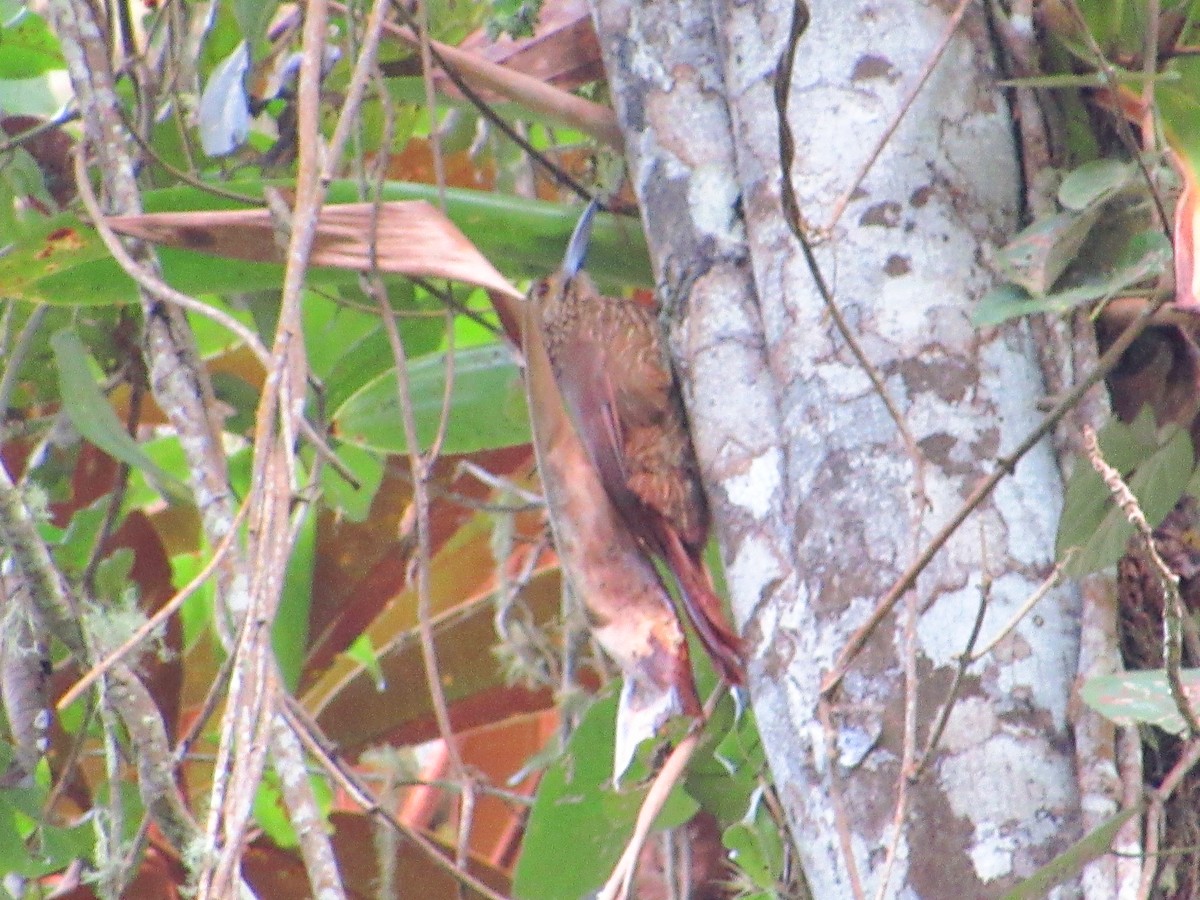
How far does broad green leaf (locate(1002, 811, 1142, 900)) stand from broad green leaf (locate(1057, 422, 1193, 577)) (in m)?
0.15

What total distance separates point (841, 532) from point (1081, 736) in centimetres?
19

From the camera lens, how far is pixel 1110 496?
0.85 metres

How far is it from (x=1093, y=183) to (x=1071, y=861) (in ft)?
1.46

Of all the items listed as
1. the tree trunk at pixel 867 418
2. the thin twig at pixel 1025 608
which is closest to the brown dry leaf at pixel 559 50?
the tree trunk at pixel 867 418

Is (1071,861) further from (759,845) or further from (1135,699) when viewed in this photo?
(759,845)

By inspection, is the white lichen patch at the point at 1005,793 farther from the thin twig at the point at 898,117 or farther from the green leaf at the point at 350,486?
the green leaf at the point at 350,486

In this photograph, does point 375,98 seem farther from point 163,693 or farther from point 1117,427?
point 1117,427

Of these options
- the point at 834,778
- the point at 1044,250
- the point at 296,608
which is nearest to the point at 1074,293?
the point at 1044,250

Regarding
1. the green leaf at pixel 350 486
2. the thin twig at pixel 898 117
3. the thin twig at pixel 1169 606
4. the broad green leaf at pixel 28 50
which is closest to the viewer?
the thin twig at pixel 1169 606

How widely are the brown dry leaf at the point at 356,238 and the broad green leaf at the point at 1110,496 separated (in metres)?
0.41

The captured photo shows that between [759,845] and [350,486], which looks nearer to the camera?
[759,845]

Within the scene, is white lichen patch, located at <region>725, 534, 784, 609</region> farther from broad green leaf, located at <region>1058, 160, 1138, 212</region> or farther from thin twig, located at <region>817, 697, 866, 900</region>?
broad green leaf, located at <region>1058, 160, 1138, 212</region>

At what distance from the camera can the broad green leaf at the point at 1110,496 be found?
33.6 inches

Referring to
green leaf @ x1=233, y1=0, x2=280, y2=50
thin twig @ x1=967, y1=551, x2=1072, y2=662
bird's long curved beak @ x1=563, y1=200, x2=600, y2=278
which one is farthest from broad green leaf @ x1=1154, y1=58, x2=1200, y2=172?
green leaf @ x1=233, y1=0, x2=280, y2=50
